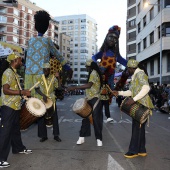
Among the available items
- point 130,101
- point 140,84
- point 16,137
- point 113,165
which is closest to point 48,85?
point 16,137

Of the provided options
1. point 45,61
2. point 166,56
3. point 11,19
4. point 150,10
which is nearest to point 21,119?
point 45,61

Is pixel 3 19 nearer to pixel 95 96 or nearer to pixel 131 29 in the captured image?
pixel 131 29

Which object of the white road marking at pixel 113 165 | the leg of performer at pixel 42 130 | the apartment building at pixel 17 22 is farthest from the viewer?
the apartment building at pixel 17 22

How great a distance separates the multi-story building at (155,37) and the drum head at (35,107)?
22164 millimetres

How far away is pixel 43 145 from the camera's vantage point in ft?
20.6

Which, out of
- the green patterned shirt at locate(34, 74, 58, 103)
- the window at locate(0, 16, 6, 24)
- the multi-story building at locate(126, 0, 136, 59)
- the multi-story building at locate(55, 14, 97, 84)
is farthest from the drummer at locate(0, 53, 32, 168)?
the multi-story building at locate(55, 14, 97, 84)

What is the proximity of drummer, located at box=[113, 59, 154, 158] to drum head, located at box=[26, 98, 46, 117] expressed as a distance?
166 centimetres

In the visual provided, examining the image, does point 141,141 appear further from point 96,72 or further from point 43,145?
point 43,145

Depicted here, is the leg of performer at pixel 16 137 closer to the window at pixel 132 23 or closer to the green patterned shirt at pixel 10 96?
the green patterned shirt at pixel 10 96

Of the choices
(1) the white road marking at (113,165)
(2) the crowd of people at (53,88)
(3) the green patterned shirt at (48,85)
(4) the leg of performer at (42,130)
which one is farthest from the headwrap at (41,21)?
(1) the white road marking at (113,165)

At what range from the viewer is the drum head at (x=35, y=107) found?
16.8 ft

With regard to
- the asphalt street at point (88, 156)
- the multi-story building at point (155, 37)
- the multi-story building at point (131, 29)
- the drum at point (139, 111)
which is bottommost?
the asphalt street at point (88, 156)

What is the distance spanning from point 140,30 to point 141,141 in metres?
36.6

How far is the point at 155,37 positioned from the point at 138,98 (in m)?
28.3
